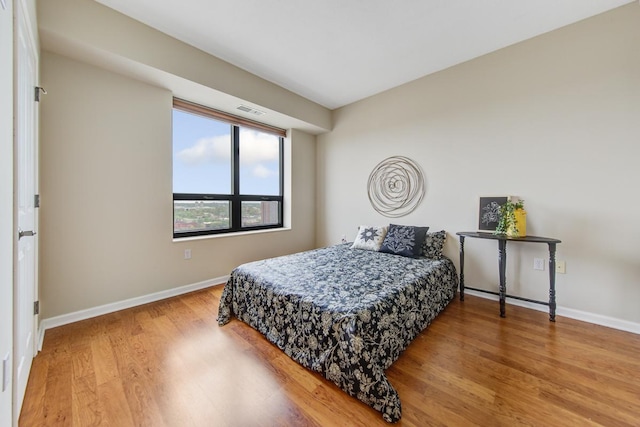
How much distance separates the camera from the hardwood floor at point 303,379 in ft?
4.07

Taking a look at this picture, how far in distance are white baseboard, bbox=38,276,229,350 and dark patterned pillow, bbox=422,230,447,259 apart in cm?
265

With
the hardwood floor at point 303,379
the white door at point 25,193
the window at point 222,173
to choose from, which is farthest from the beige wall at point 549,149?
the white door at point 25,193

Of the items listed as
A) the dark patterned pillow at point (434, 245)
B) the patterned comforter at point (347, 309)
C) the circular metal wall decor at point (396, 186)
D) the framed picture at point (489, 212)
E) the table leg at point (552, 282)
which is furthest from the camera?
the circular metal wall decor at point (396, 186)

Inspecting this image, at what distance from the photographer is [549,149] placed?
236 cm

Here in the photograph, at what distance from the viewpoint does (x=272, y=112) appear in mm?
3361

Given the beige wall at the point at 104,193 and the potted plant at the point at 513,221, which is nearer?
the beige wall at the point at 104,193

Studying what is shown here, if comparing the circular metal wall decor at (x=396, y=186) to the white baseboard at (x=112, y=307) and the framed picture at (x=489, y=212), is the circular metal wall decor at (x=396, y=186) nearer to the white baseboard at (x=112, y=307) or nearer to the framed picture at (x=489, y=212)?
the framed picture at (x=489, y=212)

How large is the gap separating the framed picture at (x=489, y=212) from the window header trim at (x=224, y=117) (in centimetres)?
Answer: 302

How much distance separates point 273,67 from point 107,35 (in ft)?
4.99

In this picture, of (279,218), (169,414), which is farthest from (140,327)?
(279,218)

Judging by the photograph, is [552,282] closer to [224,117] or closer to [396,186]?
[396,186]

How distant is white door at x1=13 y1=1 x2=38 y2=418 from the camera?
1269 millimetres

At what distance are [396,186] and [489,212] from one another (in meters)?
1.17

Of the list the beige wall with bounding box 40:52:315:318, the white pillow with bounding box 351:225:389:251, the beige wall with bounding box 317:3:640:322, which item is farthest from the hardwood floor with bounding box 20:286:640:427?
the white pillow with bounding box 351:225:389:251
